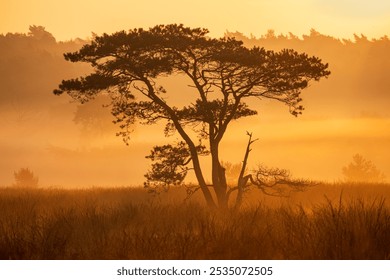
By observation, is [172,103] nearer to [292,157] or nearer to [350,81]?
[292,157]

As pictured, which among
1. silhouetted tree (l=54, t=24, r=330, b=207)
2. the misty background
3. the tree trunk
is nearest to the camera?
silhouetted tree (l=54, t=24, r=330, b=207)

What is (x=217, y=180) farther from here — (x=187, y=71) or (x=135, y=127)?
(x=135, y=127)

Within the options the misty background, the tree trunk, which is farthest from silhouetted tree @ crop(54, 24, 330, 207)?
the misty background

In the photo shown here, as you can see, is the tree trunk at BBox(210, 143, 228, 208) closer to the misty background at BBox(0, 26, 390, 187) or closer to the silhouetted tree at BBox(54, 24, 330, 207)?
the silhouetted tree at BBox(54, 24, 330, 207)

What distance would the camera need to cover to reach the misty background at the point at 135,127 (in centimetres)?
7712

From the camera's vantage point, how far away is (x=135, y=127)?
252 feet

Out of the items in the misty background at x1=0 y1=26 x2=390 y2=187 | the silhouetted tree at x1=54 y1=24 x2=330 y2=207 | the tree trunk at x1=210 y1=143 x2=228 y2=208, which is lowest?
the tree trunk at x1=210 y1=143 x2=228 y2=208

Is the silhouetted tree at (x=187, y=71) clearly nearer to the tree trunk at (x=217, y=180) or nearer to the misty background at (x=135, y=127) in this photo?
the tree trunk at (x=217, y=180)

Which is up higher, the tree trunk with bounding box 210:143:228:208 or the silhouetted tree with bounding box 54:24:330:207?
the silhouetted tree with bounding box 54:24:330:207

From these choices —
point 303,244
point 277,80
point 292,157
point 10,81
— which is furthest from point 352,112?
point 303,244

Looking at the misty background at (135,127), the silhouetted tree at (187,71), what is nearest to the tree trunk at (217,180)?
the silhouetted tree at (187,71)

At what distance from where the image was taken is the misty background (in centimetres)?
7712
